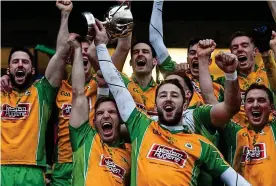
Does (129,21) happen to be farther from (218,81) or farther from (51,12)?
(51,12)

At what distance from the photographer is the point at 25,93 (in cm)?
633

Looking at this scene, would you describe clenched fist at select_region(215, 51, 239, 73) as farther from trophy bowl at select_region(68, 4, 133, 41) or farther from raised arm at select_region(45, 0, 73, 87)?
raised arm at select_region(45, 0, 73, 87)

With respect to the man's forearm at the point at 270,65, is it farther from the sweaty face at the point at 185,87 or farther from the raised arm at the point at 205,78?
the sweaty face at the point at 185,87

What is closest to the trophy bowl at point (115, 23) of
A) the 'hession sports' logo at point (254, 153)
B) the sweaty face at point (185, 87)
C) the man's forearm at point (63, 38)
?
the man's forearm at point (63, 38)

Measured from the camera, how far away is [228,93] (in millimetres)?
5465

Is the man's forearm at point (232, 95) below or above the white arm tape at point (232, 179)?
above

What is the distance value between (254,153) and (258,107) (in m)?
0.36

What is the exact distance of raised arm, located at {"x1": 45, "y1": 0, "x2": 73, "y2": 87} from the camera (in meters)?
6.25

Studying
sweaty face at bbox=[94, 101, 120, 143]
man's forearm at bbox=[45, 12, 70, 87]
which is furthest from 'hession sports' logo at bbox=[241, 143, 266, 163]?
man's forearm at bbox=[45, 12, 70, 87]

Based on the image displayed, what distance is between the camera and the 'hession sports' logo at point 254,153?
19.0 feet

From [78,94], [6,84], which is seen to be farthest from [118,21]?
[6,84]

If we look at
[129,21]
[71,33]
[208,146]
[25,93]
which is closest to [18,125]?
[25,93]

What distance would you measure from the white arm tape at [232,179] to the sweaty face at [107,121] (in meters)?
0.88

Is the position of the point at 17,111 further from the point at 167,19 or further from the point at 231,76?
the point at 167,19
